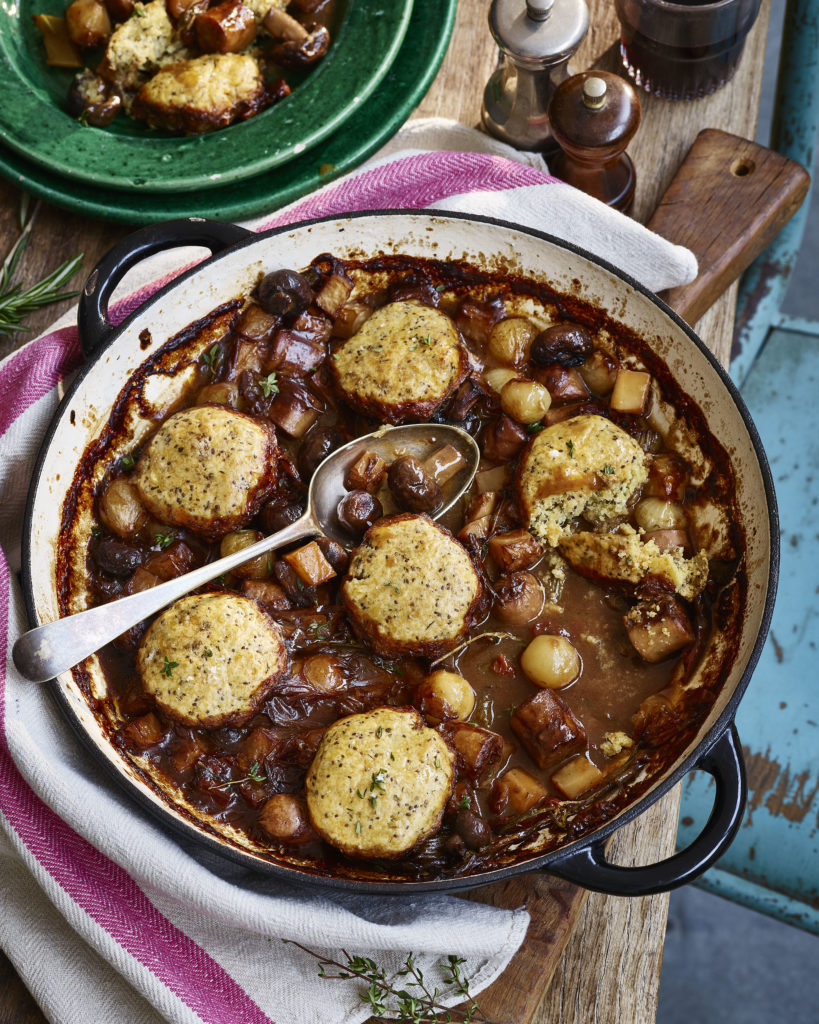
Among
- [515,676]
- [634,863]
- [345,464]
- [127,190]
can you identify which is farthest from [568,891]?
[127,190]

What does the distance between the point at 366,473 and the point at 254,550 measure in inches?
16.2

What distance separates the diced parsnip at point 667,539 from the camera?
3.10 meters

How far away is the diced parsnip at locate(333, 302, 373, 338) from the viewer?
3443 millimetres

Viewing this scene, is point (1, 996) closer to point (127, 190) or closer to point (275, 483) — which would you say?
point (275, 483)

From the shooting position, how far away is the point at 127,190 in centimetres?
359

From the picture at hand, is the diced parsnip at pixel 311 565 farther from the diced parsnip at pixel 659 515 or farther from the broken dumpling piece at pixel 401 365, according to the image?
the diced parsnip at pixel 659 515

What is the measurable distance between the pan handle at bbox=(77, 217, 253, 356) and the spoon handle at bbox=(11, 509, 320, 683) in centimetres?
74

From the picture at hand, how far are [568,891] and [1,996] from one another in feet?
5.49

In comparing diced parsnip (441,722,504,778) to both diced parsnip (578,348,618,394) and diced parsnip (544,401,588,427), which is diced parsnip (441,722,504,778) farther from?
diced parsnip (578,348,618,394)

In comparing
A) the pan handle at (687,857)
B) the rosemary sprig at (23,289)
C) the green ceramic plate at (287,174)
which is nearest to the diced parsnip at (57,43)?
the green ceramic plate at (287,174)

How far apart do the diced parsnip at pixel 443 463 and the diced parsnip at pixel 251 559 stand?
1.81 ft

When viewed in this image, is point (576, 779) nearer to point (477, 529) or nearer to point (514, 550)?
point (514, 550)

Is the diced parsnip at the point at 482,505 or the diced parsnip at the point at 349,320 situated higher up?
the diced parsnip at the point at 349,320

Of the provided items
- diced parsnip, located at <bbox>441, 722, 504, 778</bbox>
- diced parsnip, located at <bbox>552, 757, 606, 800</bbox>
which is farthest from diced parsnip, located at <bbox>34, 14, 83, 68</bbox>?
diced parsnip, located at <bbox>552, 757, 606, 800</bbox>
